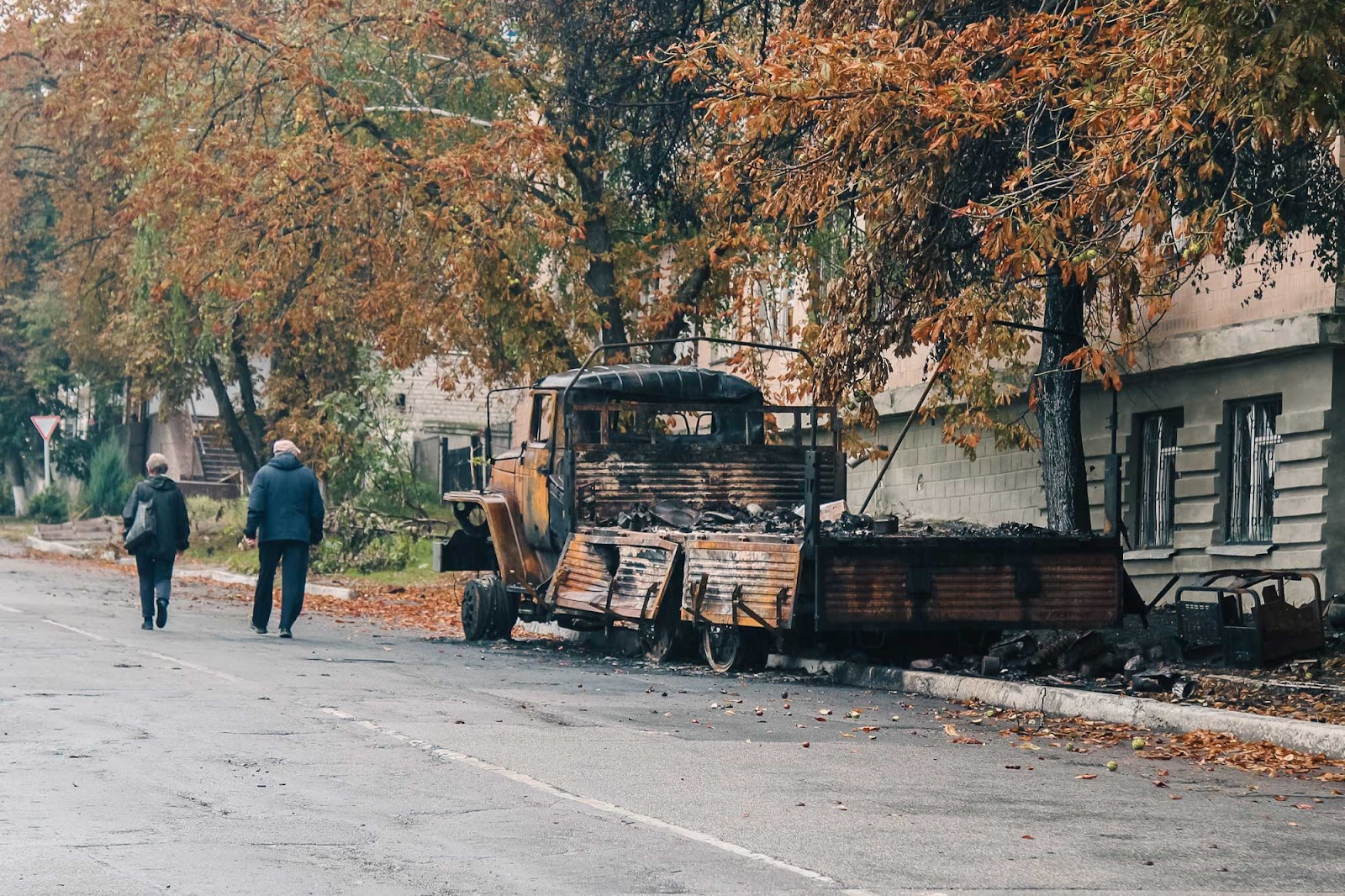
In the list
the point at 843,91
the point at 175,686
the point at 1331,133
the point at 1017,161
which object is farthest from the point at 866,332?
the point at 175,686

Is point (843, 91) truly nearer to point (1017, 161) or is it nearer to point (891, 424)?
point (1017, 161)

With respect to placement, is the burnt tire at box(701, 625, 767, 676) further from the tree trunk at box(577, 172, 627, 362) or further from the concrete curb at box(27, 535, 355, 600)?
the concrete curb at box(27, 535, 355, 600)

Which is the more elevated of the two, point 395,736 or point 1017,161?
point 1017,161

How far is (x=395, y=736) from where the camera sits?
35.4 feet

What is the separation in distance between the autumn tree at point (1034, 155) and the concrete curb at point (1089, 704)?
2.41 meters

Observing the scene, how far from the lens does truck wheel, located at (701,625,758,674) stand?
16.1m

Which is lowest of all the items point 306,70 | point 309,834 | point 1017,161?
point 309,834

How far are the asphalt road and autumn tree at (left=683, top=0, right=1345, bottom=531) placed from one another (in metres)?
3.56

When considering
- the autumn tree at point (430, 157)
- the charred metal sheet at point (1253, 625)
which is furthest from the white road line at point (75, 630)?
the charred metal sheet at point (1253, 625)

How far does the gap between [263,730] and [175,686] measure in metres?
2.47

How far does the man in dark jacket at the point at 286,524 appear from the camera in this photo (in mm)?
18438

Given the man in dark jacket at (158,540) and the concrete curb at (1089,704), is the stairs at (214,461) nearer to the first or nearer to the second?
the man in dark jacket at (158,540)

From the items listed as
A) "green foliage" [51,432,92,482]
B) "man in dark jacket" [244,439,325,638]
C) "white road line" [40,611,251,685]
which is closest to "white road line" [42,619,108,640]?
"white road line" [40,611,251,685]

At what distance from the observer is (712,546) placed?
51.6 ft
